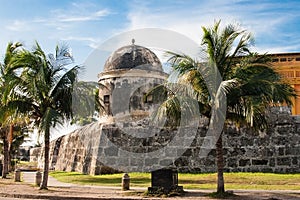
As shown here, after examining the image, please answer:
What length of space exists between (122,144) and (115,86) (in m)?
4.03

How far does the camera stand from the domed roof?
79.9ft

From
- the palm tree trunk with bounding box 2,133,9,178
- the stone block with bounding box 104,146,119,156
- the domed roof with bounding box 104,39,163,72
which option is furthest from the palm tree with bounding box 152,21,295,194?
the palm tree trunk with bounding box 2,133,9,178

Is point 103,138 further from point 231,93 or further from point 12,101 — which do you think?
point 231,93

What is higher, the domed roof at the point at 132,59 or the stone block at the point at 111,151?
the domed roof at the point at 132,59

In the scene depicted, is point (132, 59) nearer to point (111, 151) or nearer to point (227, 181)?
point (111, 151)

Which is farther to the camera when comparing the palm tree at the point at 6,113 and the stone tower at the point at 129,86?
the stone tower at the point at 129,86

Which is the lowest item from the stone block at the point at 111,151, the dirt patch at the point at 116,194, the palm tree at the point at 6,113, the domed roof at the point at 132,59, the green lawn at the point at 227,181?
the dirt patch at the point at 116,194

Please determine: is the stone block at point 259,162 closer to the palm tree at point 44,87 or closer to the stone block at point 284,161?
the stone block at point 284,161

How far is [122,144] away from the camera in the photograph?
21625 millimetres

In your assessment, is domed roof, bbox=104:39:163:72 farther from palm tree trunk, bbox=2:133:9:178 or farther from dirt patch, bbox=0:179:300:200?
dirt patch, bbox=0:179:300:200

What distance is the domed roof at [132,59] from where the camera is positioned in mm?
24359

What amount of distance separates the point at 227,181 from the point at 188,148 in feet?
12.8

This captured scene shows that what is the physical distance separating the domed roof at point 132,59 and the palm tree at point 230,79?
11.0 m

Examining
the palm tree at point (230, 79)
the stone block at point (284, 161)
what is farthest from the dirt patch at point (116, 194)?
the stone block at point (284, 161)
